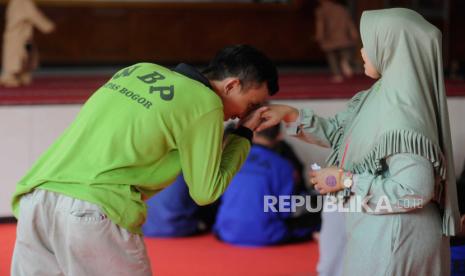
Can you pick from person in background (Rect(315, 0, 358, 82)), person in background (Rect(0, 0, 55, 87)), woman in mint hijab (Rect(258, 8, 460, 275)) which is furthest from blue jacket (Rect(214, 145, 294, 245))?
person in background (Rect(315, 0, 358, 82))

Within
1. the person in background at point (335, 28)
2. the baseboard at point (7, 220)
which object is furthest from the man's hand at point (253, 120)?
the person in background at point (335, 28)

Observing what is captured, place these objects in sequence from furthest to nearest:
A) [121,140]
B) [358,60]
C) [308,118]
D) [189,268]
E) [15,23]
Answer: [358,60], [15,23], [189,268], [308,118], [121,140]

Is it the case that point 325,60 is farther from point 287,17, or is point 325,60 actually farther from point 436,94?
point 436,94

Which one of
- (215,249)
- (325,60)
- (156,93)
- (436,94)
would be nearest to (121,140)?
(156,93)

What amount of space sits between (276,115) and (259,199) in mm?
1775

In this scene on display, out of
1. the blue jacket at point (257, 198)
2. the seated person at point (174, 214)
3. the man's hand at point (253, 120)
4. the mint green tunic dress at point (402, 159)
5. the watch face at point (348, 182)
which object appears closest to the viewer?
the mint green tunic dress at point (402, 159)

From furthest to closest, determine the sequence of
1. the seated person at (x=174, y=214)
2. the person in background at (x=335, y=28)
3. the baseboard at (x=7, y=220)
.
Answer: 1. the person in background at (x=335, y=28)
2. the baseboard at (x=7, y=220)
3. the seated person at (x=174, y=214)

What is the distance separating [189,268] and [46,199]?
201cm

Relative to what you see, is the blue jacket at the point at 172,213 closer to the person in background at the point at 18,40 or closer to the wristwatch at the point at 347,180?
the wristwatch at the point at 347,180

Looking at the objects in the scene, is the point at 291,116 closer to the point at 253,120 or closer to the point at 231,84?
the point at 253,120

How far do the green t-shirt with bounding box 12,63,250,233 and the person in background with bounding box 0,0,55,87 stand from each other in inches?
179

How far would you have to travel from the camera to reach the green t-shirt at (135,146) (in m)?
2.14

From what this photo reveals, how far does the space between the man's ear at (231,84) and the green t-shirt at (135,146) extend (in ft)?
0.38

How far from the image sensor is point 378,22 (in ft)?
7.16
